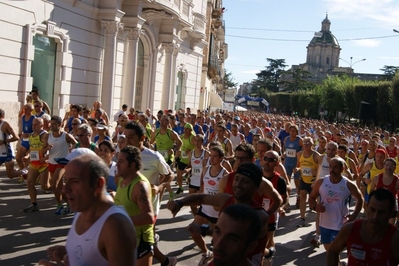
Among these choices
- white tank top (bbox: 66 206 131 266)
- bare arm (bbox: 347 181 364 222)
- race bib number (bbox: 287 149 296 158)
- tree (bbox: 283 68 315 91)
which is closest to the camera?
white tank top (bbox: 66 206 131 266)

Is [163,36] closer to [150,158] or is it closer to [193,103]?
[193,103]

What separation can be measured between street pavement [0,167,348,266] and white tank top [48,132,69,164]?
3.34 feet

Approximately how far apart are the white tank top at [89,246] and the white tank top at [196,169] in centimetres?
671

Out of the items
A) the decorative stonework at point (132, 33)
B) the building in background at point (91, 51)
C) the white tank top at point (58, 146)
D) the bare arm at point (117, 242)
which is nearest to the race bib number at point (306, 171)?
the white tank top at point (58, 146)

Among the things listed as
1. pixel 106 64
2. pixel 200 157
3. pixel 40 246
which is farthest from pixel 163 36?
pixel 40 246

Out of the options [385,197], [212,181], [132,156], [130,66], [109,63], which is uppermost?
[130,66]

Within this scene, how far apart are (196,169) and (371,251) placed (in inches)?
238

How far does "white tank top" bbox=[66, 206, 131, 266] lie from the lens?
2775mm

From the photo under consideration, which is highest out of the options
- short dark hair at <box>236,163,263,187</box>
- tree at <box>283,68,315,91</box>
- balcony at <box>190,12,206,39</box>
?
tree at <box>283,68,315,91</box>

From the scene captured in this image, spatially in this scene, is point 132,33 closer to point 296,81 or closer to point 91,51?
point 91,51

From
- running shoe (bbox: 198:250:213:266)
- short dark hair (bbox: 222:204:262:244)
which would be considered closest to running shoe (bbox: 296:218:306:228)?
running shoe (bbox: 198:250:213:266)

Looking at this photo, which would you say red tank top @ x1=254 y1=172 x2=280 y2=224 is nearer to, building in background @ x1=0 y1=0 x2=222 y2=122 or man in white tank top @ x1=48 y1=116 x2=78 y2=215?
man in white tank top @ x1=48 y1=116 x2=78 y2=215

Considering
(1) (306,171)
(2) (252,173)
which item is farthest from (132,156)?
(1) (306,171)

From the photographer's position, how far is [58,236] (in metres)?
7.52
